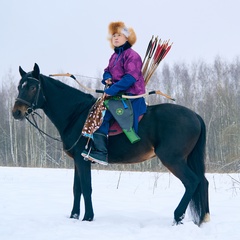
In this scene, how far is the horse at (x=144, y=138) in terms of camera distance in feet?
14.2

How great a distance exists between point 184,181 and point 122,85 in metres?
1.43

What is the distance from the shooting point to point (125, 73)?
459 centimetres

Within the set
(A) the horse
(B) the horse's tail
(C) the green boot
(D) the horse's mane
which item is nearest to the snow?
(B) the horse's tail

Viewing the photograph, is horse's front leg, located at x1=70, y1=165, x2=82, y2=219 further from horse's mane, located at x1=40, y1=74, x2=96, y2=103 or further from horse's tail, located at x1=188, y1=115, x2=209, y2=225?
horse's tail, located at x1=188, y1=115, x2=209, y2=225

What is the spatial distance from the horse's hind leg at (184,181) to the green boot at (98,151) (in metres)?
0.78

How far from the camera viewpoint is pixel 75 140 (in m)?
4.68

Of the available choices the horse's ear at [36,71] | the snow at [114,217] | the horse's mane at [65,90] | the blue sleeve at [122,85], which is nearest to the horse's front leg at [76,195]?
the snow at [114,217]

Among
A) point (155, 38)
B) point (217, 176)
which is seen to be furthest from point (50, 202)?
point (217, 176)

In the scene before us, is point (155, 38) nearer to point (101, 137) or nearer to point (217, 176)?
point (101, 137)

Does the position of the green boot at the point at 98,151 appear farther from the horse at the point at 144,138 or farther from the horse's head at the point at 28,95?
the horse's head at the point at 28,95

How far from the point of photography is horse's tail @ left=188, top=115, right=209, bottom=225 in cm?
436

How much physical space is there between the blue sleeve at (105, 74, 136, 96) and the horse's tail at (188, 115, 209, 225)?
3.61ft

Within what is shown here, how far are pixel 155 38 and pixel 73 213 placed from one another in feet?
8.66

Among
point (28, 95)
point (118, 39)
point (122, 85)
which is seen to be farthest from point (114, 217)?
point (118, 39)
